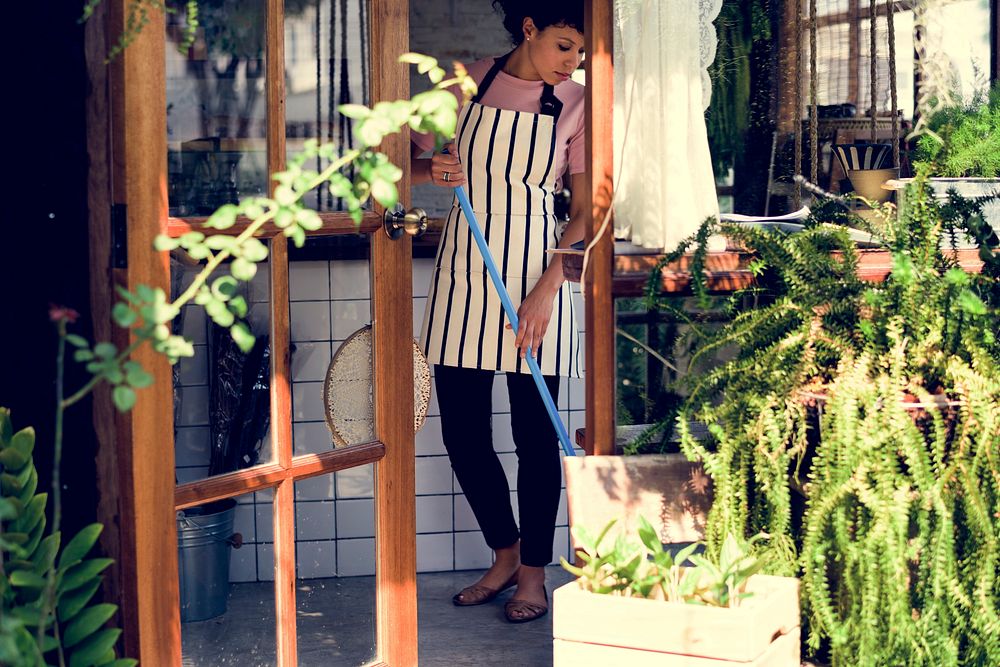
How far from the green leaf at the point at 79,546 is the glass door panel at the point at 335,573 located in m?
0.53

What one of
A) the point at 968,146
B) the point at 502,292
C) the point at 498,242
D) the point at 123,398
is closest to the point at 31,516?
the point at 123,398

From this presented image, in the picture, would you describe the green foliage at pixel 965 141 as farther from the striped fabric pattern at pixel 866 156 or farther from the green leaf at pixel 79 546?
the green leaf at pixel 79 546

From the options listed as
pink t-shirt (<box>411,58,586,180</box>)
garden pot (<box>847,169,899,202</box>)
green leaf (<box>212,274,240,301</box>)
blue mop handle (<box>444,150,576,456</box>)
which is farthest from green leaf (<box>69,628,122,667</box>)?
garden pot (<box>847,169,899,202</box>)

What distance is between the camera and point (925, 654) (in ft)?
8.16

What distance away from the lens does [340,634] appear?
9.57ft

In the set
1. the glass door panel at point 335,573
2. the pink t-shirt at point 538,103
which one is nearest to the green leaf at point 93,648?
the glass door panel at point 335,573

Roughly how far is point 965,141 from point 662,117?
2.81ft

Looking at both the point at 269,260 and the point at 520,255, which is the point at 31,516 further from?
the point at 520,255

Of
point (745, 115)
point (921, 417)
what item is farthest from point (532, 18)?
point (921, 417)

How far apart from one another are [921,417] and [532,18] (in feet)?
5.29

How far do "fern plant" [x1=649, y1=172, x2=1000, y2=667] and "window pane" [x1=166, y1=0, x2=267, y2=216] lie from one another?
3.24 feet

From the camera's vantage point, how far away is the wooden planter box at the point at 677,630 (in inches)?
93.0

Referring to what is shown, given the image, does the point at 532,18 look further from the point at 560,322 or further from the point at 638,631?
the point at 638,631

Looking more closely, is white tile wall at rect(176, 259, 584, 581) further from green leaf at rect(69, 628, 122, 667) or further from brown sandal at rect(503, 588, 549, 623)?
brown sandal at rect(503, 588, 549, 623)
